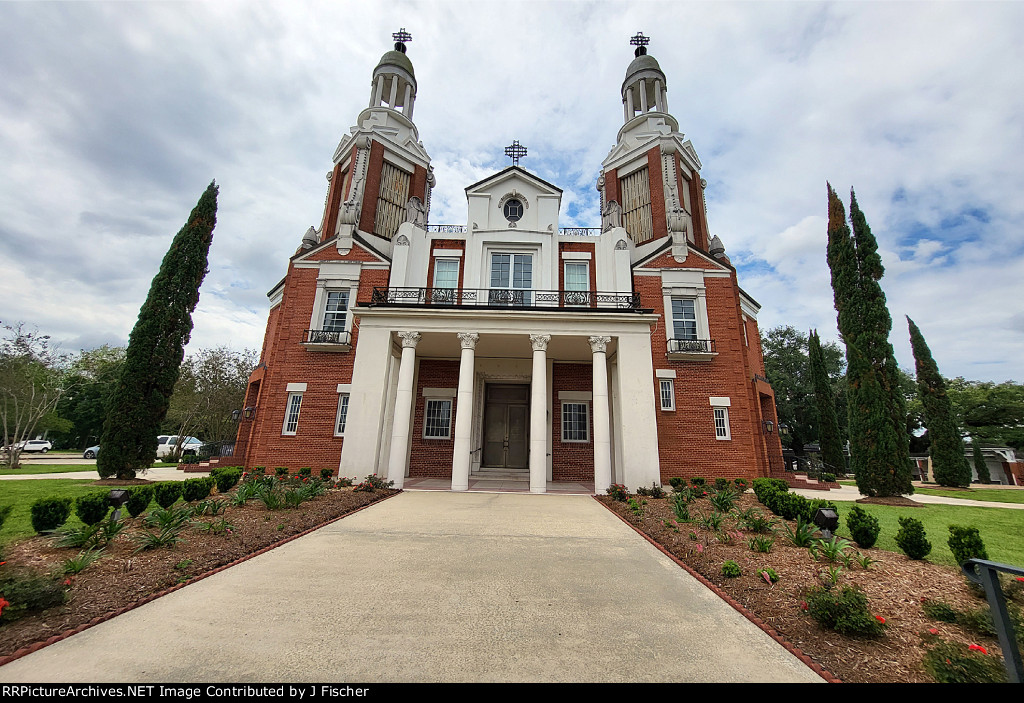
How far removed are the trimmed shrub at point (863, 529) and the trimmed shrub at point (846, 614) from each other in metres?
3.25

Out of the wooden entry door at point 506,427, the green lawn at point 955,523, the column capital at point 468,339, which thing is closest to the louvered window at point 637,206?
the wooden entry door at point 506,427

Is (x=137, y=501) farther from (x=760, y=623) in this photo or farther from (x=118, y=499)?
(x=760, y=623)

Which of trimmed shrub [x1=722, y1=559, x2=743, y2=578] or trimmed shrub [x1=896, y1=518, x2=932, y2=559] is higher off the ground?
trimmed shrub [x1=896, y1=518, x2=932, y2=559]

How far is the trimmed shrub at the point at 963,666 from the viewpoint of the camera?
2.83 meters

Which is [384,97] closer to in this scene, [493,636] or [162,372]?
[162,372]

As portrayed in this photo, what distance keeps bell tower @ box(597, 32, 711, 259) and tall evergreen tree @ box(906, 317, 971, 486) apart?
13.6m

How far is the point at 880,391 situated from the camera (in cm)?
1385

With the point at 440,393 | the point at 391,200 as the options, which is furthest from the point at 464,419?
the point at 391,200

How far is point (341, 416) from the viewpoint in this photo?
16391 millimetres

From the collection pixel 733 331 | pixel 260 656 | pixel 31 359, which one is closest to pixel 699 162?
pixel 733 331

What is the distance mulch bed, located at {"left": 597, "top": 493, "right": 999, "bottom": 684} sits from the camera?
3363mm

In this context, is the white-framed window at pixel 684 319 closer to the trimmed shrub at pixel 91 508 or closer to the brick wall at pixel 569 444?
the brick wall at pixel 569 444

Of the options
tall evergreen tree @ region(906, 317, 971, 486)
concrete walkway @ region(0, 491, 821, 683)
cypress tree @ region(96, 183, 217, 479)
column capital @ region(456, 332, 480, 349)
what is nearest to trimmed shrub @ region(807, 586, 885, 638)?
concrete walkway @ region(0, 491, 821, 683)

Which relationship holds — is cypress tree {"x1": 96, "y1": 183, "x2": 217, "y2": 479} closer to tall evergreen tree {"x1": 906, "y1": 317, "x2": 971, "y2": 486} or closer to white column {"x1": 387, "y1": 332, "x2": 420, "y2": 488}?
white column {"x1": 387, "y1": 332, "x2": 420, "y2": 488}
